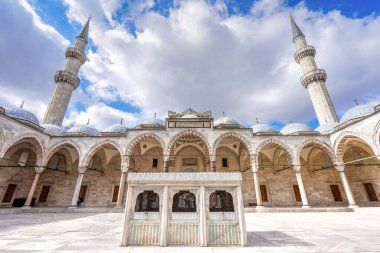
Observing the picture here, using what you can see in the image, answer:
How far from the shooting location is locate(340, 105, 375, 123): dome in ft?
52.1

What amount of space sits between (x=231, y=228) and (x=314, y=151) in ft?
55.1

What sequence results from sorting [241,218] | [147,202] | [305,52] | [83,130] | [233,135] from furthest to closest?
[305,52] → [83,130] → [233,135] → [147,202] → [241,218]

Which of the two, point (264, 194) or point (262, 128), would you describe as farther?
point (262, 128)

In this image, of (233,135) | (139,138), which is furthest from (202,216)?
(139,138)

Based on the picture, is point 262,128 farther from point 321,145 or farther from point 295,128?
point 321,145

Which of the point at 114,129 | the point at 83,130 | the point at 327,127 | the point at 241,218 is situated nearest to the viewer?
the point at 241,218

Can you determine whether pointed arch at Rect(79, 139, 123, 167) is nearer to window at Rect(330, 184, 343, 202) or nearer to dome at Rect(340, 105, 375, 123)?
window at Rect(330, 184, 343, 202)

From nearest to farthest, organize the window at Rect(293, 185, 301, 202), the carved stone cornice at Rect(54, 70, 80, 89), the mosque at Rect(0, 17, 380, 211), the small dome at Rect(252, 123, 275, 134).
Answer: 1. the mosque at Rect(0, 17, 380, 211)
2. the window at Rect(293, 185, 301, 202)
3. the small dome at Rect(252, 123, 275, 134)
4. the carved stone cornice at Rect(54, 70, 80, 89)

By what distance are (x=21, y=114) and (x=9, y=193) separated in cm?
696

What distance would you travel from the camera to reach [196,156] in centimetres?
1516

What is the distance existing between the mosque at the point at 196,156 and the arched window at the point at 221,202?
338 inches

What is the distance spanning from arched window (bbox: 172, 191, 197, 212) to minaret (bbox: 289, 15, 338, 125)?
20482 mm

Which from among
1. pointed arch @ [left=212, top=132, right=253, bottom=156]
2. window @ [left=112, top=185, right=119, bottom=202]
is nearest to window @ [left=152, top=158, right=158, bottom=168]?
window @ [left=112, top=185, right=119, bottom=202]

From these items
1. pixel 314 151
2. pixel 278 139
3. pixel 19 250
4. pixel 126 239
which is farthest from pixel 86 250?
pixel 314 151
